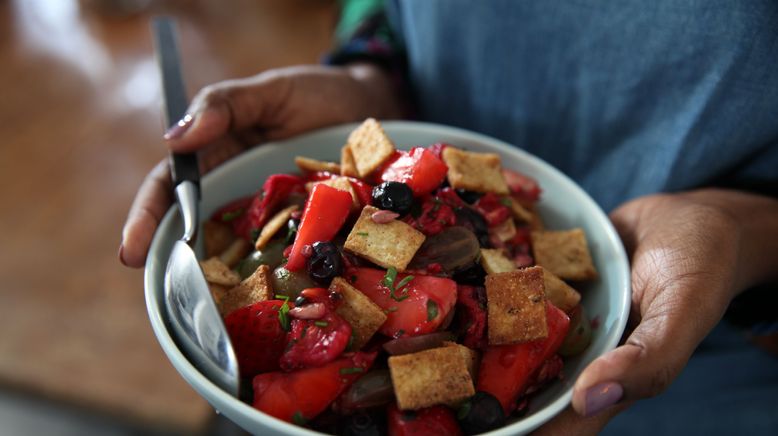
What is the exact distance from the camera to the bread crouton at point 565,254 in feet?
3.17

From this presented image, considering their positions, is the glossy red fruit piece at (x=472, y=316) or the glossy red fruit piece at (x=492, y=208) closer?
the glossy red fruit piece at (x=472, y=316)

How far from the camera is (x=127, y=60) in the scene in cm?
202

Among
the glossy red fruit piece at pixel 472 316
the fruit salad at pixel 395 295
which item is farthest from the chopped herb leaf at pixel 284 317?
the glossy red fruit piece at pixel 472 316

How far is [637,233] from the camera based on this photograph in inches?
41.1

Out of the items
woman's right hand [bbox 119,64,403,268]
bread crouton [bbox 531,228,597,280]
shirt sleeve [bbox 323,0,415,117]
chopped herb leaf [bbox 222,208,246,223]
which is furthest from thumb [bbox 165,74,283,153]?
bread crouton [bbox 531,228,597,280]

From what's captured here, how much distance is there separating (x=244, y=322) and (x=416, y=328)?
21cm

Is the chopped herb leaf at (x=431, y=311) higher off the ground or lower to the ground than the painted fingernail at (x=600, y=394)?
higher

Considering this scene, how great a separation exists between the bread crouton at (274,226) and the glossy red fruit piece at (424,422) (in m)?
0.30

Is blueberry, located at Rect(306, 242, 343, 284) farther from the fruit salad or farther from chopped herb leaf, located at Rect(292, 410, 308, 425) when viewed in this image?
chopped herb leaf, located at Rect(292, 410, 308, 425)

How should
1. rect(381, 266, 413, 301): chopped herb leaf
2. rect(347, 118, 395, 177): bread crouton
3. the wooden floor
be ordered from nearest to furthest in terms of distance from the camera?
1. rect(381, 266, 413, 301): chopped herb leaf
2. rect(347, 118, 395, 177): bread crouton
3. the wooden floor

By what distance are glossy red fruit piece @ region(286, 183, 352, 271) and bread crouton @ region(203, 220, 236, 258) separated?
0.19 meters

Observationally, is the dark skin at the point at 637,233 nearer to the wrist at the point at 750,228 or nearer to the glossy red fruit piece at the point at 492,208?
the wrist at the point at 750,228

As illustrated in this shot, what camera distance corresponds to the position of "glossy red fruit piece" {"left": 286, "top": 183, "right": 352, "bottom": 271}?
2.82 feet

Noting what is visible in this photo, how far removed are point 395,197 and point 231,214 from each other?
12.0 inches
